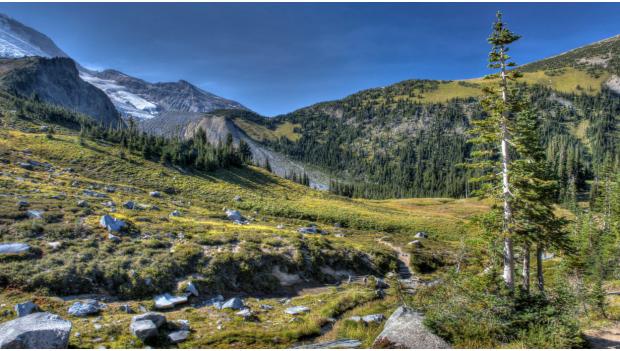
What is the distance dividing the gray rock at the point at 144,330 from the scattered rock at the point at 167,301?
423 cm

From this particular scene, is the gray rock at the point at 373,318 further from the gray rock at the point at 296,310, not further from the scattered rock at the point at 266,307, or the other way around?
the scattered rock at the point at 266,307

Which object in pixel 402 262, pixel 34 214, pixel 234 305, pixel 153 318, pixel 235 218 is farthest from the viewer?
pixel 235 218

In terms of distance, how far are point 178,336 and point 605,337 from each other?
1948cm

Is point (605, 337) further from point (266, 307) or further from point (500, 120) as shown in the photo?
point (266, 307)

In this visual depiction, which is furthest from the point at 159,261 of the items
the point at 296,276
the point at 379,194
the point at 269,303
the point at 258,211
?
the point at 379,194

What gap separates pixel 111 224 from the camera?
28828mm

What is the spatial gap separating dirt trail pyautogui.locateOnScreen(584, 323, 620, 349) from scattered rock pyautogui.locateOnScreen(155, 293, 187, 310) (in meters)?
20.8

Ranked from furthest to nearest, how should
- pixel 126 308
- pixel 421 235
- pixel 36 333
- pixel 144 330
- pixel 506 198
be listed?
pixel 421 235 < pixel 126 308 < pixel 506 198 < pixel 144 330 < pixel 36 333

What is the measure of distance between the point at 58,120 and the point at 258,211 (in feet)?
423

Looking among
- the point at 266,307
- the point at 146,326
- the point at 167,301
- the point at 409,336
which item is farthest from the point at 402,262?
the point at 146,326

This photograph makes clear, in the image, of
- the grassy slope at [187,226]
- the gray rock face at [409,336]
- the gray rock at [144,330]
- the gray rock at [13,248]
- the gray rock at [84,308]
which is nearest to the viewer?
the gray rock face at [409,336]

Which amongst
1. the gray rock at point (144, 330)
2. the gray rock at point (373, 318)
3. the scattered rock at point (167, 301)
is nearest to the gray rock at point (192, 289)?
the scattered rock at point (167, 301)

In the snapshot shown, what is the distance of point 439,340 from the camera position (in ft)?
40.6

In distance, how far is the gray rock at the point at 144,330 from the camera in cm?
1466
